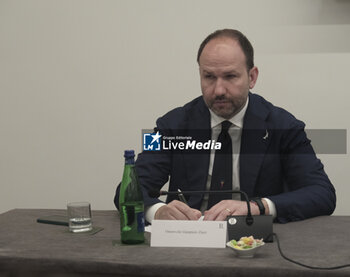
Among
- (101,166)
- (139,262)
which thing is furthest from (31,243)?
(101,166)

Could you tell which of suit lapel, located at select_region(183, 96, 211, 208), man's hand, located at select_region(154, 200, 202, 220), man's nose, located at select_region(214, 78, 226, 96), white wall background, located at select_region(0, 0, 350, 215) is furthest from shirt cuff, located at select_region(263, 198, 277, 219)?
white wall background, located at select_region(0, 0, 350, 215)

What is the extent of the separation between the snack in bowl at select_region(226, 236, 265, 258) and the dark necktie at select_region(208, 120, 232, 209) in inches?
30.3

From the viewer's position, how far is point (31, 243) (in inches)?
43.4

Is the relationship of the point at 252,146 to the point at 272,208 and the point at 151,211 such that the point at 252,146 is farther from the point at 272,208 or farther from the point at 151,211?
the point at 151,211

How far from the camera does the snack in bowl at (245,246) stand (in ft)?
3.05

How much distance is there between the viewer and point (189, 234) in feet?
3.44

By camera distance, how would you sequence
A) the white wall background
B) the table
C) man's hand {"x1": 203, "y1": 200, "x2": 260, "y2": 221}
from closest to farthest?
the table < man's hand {"x1": 203, "y1": 200, "x2": 260, "y2": 221} < the white wall background

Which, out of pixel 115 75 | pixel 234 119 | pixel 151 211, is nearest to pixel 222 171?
pixel 234 119

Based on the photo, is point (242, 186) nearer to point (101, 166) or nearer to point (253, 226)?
point (253, 226)

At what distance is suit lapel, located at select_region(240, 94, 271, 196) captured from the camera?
176cm

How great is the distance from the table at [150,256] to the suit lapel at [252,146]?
0.54 m

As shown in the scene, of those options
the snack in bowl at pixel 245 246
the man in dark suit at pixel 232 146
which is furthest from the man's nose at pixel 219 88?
the snack in bowl at pixel 245 246

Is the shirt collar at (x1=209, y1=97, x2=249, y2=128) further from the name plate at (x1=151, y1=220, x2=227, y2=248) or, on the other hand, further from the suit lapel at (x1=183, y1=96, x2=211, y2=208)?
the name plate at (x1=151, y1=220, x2=227, y2=248)

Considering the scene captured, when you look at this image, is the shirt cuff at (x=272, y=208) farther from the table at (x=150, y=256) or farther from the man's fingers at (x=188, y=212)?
the man's fingers at (x=188, y=212)
